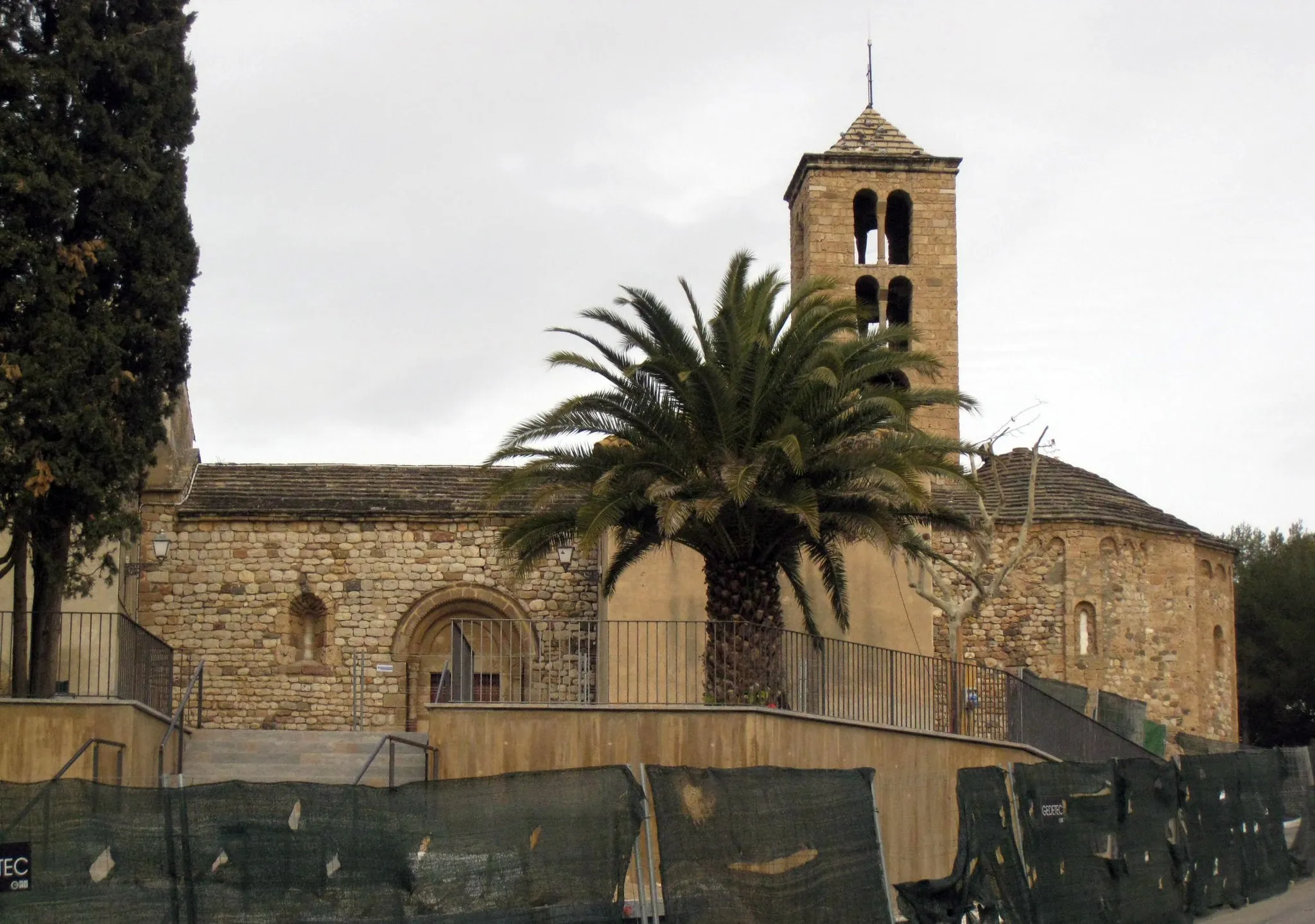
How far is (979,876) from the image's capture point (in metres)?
11.8

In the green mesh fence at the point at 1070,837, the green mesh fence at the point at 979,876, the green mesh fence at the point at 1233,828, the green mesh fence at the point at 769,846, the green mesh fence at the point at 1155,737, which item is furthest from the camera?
the green mesh fence at the point at 1155,737

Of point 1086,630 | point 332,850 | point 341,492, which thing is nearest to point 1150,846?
point 332,850

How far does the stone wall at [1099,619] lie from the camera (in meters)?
30.5

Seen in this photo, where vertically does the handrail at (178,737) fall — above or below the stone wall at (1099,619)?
below

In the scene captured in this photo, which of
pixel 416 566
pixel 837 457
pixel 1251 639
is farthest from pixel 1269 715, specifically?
pixel 837 457

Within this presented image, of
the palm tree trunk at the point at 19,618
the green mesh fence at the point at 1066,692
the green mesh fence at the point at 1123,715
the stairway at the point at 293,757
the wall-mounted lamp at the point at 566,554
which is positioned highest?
the wall-mounted lamp at the point at 566,554

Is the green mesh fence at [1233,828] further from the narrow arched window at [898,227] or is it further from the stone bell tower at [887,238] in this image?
the narrow arched window at [898,227]

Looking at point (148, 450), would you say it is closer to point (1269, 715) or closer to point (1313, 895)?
point (1313, 895)

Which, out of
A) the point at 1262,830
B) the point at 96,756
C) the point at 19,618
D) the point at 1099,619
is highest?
the point at 1099,619

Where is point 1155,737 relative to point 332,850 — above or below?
above

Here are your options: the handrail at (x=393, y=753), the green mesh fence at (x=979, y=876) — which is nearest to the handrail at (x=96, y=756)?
the handrail at (x=393, y=753)

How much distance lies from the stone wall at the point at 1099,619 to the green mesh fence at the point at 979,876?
18.0 meters

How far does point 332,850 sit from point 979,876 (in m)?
4.91

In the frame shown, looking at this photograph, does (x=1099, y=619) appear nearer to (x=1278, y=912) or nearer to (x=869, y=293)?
(x=869, y=293)
